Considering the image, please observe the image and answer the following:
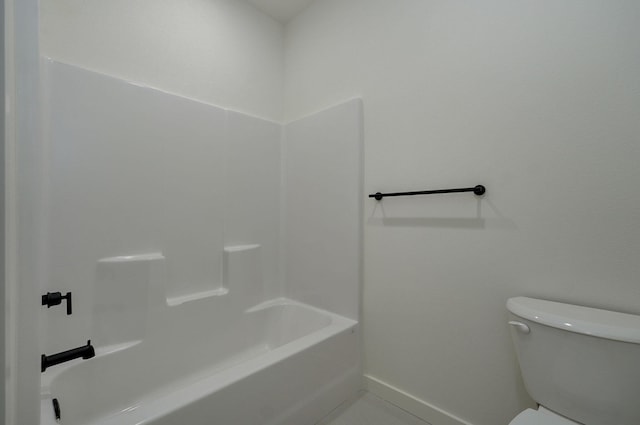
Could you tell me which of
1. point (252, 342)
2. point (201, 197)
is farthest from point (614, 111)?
point (252, 342)

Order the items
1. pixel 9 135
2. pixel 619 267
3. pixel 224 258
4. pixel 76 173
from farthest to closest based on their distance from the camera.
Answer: pixel 224 258
pixel 76 173
pixel 619 267
pixel 9 135

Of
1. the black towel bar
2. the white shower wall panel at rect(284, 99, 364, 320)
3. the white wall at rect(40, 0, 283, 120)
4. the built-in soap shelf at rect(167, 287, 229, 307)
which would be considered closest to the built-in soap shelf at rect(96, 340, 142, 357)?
the built-in soap shelf at rect(167, 287, 229, 307)

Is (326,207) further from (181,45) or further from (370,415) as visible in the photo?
(181,45)

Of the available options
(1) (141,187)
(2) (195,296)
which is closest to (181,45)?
(1) (141,187)

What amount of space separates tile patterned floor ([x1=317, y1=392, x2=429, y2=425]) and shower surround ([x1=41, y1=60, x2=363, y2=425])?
8cm

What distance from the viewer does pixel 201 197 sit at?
70.3 inches

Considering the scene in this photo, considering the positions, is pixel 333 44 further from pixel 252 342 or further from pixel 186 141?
pixel 252 342

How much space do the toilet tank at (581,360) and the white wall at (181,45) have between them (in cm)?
209

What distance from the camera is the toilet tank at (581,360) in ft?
2.72

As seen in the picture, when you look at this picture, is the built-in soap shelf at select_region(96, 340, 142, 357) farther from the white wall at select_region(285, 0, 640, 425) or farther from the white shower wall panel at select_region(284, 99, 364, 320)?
the white wall at select_region(285, 0, 640, 425)

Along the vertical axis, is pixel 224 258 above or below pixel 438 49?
below

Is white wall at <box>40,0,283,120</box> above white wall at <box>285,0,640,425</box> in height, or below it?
above

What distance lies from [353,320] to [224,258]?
3.08ft

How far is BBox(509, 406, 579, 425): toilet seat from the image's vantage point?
900 millimetres
